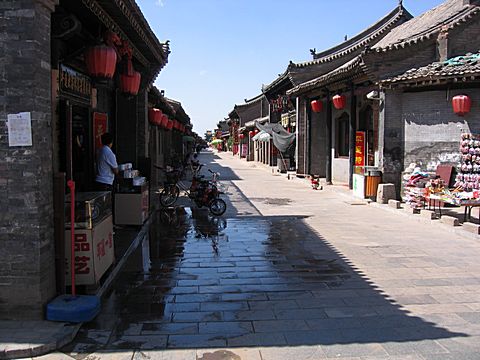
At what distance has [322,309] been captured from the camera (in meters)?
4.96

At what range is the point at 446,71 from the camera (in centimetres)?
1144

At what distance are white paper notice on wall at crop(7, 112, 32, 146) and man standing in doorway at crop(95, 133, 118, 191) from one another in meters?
3.14

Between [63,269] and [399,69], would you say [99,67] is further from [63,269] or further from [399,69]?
[399,69]

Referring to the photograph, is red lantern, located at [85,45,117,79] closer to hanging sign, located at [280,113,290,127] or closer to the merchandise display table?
the merchandise display table

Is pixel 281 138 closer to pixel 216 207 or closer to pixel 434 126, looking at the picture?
pixel 434 126

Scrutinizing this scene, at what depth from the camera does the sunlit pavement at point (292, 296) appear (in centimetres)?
404

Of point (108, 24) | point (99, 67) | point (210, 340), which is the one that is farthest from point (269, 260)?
point (108, 24)

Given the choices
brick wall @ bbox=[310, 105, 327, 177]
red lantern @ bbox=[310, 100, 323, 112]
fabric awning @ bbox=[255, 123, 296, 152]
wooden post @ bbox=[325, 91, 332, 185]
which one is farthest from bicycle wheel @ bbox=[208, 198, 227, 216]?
fabric awning @ bbox=[255, 123, 296, 152]

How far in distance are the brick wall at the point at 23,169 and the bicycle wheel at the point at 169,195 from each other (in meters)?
8.11

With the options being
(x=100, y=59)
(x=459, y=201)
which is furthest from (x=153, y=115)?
(x=459, y=201)

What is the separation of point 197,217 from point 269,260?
4.20 m

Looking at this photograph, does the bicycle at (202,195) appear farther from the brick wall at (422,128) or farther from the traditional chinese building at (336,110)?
the traditional chinese building at (336,110)

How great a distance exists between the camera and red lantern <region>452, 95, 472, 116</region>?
452 inches

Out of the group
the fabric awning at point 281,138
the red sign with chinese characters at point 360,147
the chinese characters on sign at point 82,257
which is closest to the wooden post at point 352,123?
the red sign with chinese characters at point 360,147
